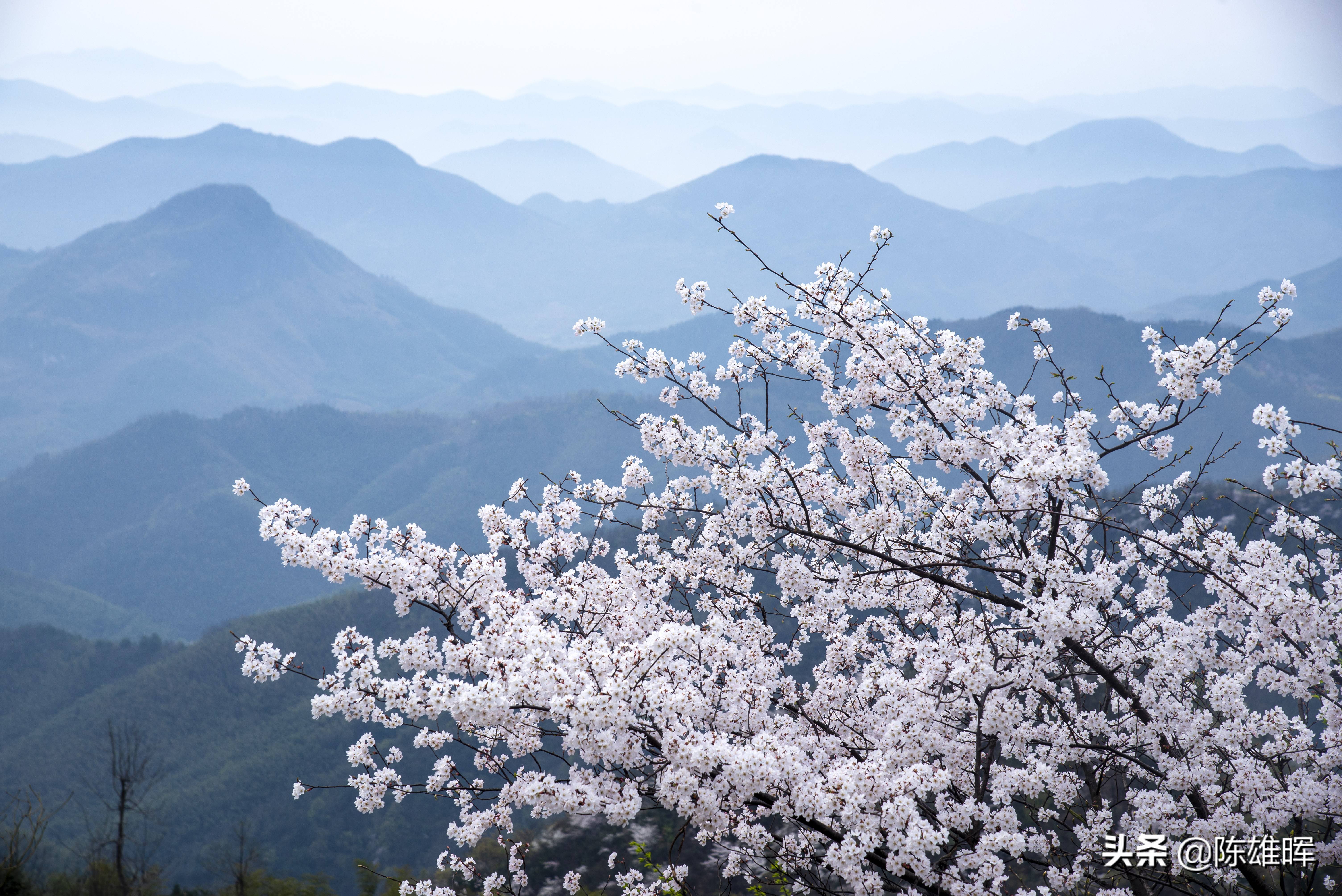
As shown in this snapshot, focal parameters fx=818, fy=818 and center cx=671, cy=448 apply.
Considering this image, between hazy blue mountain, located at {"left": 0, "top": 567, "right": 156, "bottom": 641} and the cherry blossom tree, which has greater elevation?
the cherry blossom tree

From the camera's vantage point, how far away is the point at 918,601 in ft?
30.4

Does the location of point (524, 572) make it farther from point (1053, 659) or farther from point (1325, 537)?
point (1325, 537)

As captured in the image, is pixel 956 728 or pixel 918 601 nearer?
pixel 956 728

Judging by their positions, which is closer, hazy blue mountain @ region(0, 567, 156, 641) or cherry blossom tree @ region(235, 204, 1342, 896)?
cherry blossom tree @ region(235, 204, 1342, 896)

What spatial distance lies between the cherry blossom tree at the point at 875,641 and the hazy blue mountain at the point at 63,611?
181691 mm

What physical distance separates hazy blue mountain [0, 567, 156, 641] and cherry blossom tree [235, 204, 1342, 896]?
181691 millimetres

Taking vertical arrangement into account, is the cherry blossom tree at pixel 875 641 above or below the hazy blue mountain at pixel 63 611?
above

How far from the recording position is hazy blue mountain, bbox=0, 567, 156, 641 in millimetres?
156500

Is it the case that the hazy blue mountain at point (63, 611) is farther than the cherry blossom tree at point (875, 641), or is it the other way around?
the hazy blue mountain at point (63, 611)

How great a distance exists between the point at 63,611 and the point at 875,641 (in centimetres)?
19880

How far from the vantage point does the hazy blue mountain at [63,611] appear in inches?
6161

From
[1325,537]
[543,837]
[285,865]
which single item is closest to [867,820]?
[1325,537]

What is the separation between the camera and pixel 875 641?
33.3ft

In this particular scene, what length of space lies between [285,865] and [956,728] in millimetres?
94028
